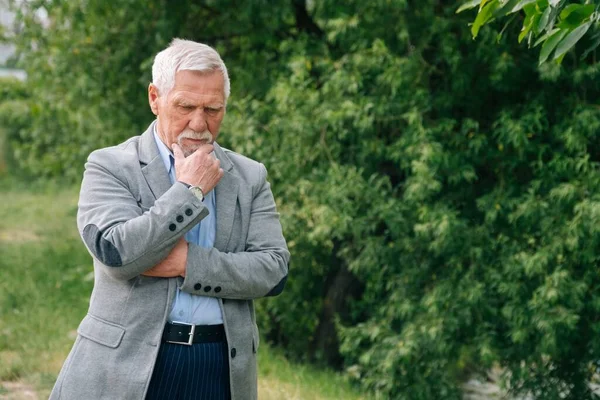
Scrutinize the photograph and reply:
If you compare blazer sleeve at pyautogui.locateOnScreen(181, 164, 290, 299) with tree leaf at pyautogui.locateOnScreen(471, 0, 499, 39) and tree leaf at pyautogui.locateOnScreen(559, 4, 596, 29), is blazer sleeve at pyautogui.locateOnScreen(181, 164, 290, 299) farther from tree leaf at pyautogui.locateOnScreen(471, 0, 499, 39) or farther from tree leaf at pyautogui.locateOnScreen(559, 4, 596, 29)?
tree leaf at pyautogui.locateOnScreen(559, 4, 596, 29)

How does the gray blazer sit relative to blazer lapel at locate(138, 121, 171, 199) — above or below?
below

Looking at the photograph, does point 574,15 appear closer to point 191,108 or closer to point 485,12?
point 485,12

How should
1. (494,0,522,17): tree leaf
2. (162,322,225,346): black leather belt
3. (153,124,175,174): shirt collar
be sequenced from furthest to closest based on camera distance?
1. (494,0,522,17): tree leaf
2. (153,124,175,174): shirt collar
3. (162,322,225,346): black leather belt

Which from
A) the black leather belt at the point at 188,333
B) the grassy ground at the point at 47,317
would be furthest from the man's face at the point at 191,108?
the grassy ground at the point at 47,317

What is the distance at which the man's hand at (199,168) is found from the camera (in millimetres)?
2963

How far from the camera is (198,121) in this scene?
298cm

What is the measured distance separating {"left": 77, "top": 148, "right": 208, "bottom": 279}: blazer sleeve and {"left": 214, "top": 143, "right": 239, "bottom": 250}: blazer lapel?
21 cm

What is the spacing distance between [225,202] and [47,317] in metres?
5.58

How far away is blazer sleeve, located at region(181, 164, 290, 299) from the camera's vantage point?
294 cm

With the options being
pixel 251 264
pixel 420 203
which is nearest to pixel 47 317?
pixel 420 203

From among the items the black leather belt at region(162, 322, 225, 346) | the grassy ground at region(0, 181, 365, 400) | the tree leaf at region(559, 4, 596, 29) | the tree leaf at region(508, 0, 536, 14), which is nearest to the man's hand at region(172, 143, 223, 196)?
the black leather belt at region(162, 322, 225, 346)

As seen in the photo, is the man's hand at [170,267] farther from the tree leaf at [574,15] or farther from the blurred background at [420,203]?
the blurred background at [420,203]

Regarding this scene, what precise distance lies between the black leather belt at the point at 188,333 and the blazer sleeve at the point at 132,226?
196mm

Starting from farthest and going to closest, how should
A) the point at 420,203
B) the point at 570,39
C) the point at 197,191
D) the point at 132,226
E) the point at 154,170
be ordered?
the point at 420,203 → the point at 570,39 → the point at 154,170 → the point at 197,191 → the point at 132,226
